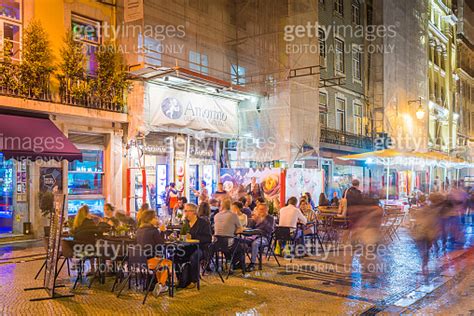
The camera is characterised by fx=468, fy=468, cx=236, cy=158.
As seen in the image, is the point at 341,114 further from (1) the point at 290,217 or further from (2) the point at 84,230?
(2) the point at 84,230

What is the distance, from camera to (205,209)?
1145 centimetres

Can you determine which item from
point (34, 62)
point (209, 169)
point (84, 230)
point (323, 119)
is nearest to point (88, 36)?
point (34, 62)

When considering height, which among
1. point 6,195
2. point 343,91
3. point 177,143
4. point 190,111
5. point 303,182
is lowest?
point 6,195

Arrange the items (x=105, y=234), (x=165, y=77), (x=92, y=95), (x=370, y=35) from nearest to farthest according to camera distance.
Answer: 1. (x=105, y=234)
2. (x=92, y=95)
3. (x=165, y=77)
4. (x=370, y=35)

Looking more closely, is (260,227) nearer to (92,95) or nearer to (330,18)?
(92,95)

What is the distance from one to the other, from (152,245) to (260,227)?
3.46m

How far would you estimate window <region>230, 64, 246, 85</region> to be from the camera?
20391 mm

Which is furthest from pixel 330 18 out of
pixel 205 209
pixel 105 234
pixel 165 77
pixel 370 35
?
pixel 105 234

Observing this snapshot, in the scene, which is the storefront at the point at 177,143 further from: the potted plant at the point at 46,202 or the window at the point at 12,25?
the window at the point at 12,25

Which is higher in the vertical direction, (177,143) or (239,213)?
(177,143)

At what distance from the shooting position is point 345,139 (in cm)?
2566

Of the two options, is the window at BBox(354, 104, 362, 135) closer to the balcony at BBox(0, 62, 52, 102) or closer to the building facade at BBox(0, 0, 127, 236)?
the building facade at BBox(0, 0, 127, 236)

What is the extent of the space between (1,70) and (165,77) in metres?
5.04

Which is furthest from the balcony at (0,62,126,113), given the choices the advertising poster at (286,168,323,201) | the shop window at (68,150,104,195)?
the advertising poster at (286,168,323,201)
